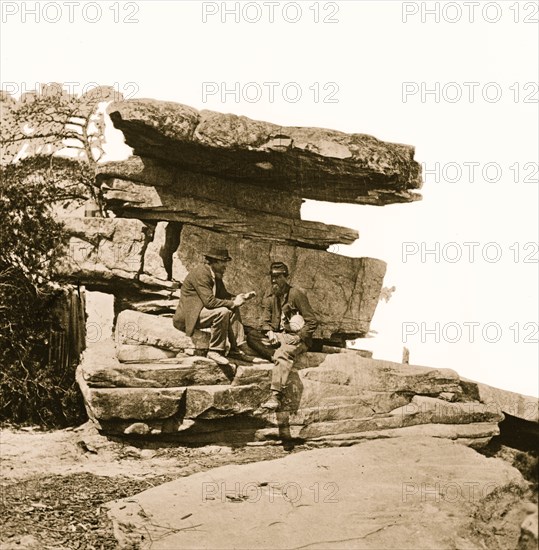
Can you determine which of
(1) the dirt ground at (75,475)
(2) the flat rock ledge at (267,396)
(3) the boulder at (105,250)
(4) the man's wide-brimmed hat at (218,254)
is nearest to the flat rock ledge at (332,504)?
(1) the dirt ground at (75,475)

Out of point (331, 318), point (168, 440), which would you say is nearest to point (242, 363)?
point (168, 440)

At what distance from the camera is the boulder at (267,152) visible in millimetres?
11586

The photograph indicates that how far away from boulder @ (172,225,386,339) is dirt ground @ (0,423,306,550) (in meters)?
2.92

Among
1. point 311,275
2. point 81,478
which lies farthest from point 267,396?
point 81,478

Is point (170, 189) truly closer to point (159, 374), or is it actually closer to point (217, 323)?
point (217, 323)

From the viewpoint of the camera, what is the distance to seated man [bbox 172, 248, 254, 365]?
11.3 meters

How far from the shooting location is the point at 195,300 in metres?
11.5

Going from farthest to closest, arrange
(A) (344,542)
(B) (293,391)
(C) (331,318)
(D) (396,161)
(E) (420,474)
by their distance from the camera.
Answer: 1. (C) (331,318)
2. (D) (396,161)
3. (B) (293,391)
4. (E) (420,474)
5. (A) (344,542)

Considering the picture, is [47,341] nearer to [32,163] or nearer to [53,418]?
[53,418]

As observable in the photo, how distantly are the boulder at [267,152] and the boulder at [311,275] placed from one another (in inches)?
46.1

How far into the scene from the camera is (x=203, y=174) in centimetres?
1312

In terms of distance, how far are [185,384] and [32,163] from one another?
5564 mm

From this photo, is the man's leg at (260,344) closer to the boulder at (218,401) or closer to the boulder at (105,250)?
the boulder at (218,401)

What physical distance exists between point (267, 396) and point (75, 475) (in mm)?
3087
